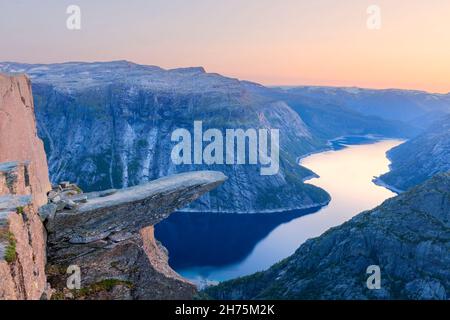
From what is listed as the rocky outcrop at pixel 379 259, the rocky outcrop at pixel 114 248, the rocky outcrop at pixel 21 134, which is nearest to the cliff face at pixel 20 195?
the rocky outcrop at pixel 21 134

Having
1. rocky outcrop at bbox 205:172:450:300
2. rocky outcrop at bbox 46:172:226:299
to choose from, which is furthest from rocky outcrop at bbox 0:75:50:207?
rocky outcrop at bbox 205:172:450:300

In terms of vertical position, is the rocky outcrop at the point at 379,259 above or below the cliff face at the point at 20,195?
below

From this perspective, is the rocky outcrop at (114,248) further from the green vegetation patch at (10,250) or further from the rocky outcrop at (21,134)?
the green vegetation patch at (10,250)

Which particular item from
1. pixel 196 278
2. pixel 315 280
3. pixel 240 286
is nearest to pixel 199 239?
pixel 196 278

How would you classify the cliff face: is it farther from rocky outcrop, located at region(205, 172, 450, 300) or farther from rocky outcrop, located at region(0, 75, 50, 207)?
rocky outcrop, located at region(205, 172, 450, 300)
